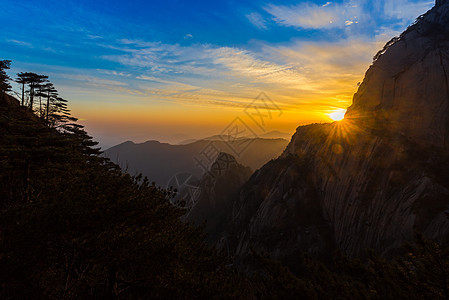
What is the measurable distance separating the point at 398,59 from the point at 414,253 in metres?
49.7

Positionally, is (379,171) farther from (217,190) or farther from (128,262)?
(217,190)

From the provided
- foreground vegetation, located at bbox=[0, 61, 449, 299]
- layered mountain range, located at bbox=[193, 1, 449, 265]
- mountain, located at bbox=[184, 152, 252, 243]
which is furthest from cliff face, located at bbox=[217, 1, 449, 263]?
mountain, located at bbox=[184, 152, 252, 243]

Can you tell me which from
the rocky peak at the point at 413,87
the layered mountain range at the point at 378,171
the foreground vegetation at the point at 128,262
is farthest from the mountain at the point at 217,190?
the foreground vegetation at the point at 128,262

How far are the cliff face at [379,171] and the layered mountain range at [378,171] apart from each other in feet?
0.42

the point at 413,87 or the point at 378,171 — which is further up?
the point at 413,87

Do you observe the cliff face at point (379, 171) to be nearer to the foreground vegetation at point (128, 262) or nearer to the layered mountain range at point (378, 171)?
the layered mountain range at point (378, 171)

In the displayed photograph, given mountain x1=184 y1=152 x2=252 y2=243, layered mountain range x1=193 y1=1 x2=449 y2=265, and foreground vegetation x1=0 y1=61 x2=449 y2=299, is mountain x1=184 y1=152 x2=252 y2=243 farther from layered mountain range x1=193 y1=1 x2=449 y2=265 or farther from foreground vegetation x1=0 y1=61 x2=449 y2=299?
foreground vegetation x1=0 y1=61 x2=449 y2=299

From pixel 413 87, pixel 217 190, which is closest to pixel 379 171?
pixel 413 87

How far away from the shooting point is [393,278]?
7496 mm

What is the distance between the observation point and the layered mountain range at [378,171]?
27.0 m

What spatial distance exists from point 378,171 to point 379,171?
0.19 m

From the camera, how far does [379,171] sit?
32.8 m

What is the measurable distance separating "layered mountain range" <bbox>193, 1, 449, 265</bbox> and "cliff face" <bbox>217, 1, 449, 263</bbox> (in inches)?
5.1

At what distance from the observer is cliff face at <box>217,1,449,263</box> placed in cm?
2706
